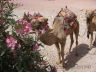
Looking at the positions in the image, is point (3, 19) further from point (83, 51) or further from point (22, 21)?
Result: point (83, 51)

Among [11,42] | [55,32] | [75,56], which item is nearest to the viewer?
[11,42]

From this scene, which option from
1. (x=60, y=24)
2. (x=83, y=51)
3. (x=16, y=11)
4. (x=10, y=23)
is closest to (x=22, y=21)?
(x=10, y=23)

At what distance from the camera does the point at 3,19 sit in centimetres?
507

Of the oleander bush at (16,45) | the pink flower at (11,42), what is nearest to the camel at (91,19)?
the oleander bush at (16,45)

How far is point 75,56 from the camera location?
7.15m

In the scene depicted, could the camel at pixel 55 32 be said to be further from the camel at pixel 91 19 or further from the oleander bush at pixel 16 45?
the oleander bush at pixel 16 45

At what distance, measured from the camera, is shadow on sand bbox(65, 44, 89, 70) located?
678 cm

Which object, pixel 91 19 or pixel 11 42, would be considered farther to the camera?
pixel 91 19

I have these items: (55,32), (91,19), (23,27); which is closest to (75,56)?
(91,19)

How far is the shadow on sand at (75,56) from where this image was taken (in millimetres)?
6778

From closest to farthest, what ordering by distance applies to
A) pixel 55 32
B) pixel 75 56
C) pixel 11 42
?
1. pixel 11 42
2. pixel 55 32
3. pixel 75 56

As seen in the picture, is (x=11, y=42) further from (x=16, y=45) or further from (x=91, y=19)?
(x=91, y=19)

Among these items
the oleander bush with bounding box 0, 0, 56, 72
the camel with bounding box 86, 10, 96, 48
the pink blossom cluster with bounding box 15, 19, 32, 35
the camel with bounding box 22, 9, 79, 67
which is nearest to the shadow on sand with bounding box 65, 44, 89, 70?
the camel with bounding box 22, 9, 79, 67

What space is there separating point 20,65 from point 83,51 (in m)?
2.60
